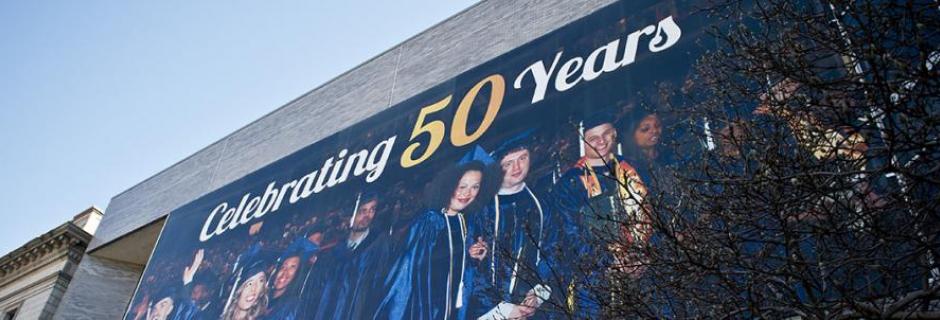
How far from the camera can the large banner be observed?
10961mm

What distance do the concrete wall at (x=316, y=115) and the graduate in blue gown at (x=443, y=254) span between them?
3.94 m

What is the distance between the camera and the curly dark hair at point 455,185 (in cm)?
1286

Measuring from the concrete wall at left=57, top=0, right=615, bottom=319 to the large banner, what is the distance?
541 mm

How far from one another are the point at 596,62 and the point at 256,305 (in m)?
8.44

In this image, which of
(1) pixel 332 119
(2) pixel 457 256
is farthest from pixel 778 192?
(1) pixel 332 119

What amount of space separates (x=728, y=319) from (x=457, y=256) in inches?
280

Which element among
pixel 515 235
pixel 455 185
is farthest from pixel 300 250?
pixel 515 235

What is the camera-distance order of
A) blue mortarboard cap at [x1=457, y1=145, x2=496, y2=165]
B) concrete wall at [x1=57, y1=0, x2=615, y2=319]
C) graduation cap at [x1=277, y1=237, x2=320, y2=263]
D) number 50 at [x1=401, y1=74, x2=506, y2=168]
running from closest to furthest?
blue mortarboard cap at [x1=457, y1=145, x2=496, y2=165], number 50 at [x1=401, y1=74, x2=506, y2=168], graduation cap at [x1=277, y1=237, x2=320, y2=263], concrete wall at [x1=57, y1=0, x2=615, y2=319]

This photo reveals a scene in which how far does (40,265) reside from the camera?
82.2 ft

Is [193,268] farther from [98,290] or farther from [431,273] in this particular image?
[431,273]

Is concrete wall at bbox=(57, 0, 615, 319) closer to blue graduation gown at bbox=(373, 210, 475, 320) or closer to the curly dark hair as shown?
the curly dark hair

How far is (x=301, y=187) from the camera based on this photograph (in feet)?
59.7

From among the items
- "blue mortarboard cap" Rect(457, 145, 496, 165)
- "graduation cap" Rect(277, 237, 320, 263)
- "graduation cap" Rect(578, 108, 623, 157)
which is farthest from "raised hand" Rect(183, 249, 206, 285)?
"graduation cap" Rect(578, 108, 623, 157)

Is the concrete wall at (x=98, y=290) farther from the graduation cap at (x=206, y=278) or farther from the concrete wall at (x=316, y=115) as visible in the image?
the graduation cap at (x=206, y=278)
